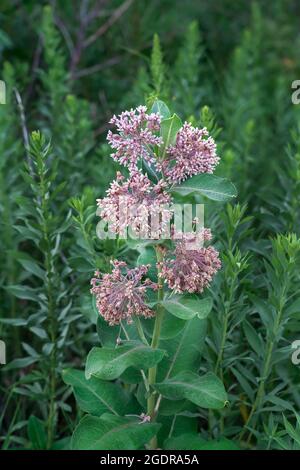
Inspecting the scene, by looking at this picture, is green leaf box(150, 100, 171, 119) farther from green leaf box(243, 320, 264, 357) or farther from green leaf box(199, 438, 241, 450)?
green leaf box(199, 438, 241, 450)

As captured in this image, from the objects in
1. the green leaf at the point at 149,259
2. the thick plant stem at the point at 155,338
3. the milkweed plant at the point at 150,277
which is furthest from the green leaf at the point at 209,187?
the green leaf at the point at 149,259

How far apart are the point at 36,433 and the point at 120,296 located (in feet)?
2.26

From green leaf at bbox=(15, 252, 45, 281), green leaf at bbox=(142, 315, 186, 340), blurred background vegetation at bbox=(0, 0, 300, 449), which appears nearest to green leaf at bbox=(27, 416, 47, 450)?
blurred background vegetation at bbox=(0, 0, 300, 449)

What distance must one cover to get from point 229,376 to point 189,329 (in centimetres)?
39

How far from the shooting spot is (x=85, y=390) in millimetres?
1788

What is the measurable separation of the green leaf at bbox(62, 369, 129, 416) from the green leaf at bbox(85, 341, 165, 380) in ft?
0.75

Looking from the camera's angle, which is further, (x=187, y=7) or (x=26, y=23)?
(x=187, y=7)

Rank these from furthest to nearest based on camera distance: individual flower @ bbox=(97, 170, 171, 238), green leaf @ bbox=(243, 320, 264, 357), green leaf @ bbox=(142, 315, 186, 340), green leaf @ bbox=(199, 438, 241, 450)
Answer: green leaf @ bbox=(243, 320, 264, 357) → green leaf @ bbox=(199, 438, 241, 450) → green leaf @ bbox=(142, 315, 186, 340) → individual flower @ bbox=(97, 170, 171, 238)

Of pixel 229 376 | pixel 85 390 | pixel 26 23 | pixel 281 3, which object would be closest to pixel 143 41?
pixel 26 23

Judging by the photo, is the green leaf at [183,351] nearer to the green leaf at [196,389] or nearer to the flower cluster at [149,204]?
the green leaf at [196,389]

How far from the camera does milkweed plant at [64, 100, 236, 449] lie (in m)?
1.49

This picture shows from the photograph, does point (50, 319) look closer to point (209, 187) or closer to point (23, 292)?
point (23, 292)
